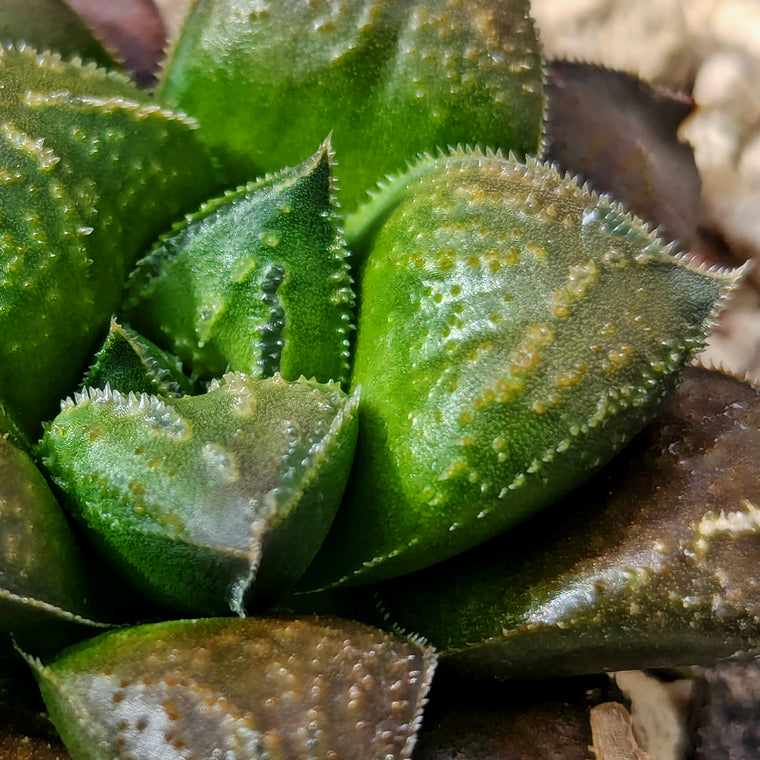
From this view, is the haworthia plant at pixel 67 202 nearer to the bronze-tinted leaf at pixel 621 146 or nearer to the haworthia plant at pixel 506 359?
the haworthia plant at pixel 506 359

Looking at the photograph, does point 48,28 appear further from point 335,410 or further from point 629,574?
point 629,574

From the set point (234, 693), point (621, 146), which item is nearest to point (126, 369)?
point (234, 693)

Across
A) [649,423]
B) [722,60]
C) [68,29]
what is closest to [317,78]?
[68,29]

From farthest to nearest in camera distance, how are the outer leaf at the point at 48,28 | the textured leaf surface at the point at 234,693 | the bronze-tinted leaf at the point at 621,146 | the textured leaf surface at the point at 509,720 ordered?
the bronze-tinted leaf at the point at 621,146 → the outer leaf at the point at 48,28 → the textured leaf surface at the point at 509,720 → the textured leaf surface at the point at 234,693

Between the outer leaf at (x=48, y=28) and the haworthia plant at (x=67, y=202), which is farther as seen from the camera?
the outer leaf at (x=48, y=28)

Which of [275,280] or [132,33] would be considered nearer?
[275,280]

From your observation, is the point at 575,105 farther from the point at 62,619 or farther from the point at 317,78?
the point at 62,619

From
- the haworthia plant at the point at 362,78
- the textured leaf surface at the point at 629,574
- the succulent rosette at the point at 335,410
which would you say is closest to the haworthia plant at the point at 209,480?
the succulent rosette at the point at 335,410
